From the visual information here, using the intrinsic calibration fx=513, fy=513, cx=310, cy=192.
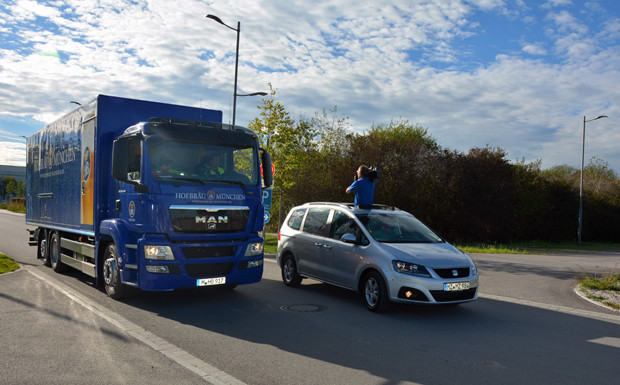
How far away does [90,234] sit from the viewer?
9023mm

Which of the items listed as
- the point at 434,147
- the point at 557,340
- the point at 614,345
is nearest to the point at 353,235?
the point at 557,340

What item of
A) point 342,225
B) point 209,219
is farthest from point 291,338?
point 342,225

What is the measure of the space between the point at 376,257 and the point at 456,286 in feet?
4.05

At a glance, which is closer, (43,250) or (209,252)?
(209,252)

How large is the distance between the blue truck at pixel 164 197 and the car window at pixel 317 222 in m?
1.31

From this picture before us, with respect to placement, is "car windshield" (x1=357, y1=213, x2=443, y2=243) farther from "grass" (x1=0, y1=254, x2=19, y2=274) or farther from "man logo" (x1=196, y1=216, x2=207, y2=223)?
"grass" (x1=0, y1=254, x2=19, y2=274)

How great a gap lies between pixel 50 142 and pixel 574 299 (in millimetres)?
11473

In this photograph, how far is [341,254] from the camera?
8648 mm

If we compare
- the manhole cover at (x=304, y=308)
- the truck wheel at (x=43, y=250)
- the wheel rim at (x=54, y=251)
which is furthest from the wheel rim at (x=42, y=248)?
the manhole cover at (x=304, y=308)

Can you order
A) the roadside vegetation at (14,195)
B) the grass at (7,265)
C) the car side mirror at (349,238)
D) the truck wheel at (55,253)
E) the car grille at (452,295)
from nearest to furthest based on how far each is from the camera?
the car grille at (452,295), the car side mirror at (349,238), the grass at (7,265), the truck wheel at (55,253), the roadside vegetation at (14,195)

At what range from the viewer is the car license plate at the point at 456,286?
738 cm

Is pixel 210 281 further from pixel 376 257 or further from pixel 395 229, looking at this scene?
pixel 395 229

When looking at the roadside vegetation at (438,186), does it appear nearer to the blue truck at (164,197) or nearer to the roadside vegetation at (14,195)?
the blue truck at (164,197)

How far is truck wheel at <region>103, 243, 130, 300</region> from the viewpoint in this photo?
26.8ft
